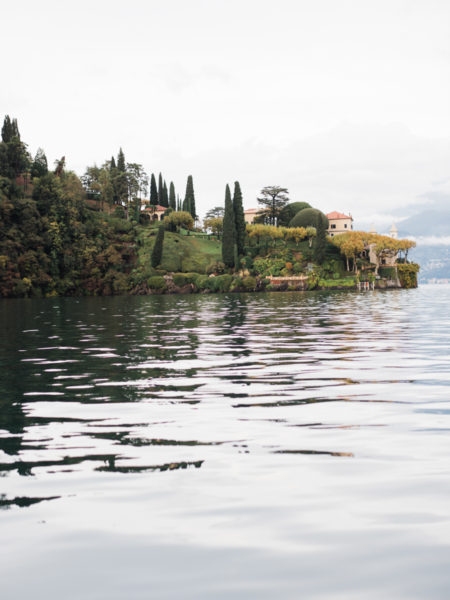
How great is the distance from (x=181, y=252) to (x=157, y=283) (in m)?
16.2

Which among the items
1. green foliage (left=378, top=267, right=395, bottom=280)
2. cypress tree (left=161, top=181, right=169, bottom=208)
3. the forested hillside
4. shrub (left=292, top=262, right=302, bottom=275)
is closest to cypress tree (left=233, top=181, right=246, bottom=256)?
shrub (left=292, top=262, right=302, bottom=275)

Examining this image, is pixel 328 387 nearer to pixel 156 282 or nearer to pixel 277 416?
pixel 277 416

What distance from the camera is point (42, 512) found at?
5480 mm

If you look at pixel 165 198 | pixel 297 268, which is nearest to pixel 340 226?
pixel 297 268

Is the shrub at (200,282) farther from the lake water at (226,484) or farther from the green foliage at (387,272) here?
the lake water at (226,484)

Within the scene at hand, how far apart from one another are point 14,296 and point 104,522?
85.4 metres

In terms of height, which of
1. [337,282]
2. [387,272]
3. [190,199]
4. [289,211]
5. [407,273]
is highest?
[190,199]

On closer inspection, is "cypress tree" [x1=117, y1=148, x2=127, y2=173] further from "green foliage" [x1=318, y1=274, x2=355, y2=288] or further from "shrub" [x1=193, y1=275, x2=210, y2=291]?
"green foliage" [x1=318, y1=274, x2=355, y2=288]

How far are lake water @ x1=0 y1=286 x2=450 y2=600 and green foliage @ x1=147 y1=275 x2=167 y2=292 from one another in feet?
274

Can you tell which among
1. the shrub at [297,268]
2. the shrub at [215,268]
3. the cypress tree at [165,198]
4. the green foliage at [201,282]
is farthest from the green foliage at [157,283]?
the cypress tree at [165,198]

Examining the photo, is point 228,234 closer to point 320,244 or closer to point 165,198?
point 320,244

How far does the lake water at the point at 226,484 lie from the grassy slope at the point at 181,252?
306ft

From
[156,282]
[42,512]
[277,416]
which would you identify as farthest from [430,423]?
[156,282]

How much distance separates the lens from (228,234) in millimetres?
104125
